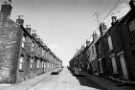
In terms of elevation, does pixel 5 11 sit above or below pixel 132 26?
above

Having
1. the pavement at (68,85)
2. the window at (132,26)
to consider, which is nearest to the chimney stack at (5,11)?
→ the pavement at (68,85)

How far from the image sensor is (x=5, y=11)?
54.6ft

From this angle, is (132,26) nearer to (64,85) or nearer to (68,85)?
(68,85)

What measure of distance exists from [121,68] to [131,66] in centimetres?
206

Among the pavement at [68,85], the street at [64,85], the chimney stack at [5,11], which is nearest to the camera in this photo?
the pavement at [68,85]

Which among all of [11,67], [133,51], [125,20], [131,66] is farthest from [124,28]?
[11,67]

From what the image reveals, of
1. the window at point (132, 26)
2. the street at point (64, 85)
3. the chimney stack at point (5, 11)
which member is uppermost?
the chimney stack at point (5, 11)

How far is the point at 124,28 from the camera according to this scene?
12.6 m

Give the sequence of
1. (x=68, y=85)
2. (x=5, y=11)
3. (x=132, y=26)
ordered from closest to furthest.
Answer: (x=132, y=26) → (x=68, y=85) → (x=5, y=11)

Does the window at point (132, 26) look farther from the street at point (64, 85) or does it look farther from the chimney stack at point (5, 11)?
the chimney stack at point (5, 11)

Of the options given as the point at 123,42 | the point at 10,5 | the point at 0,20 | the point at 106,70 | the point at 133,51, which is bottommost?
the point at 106,70

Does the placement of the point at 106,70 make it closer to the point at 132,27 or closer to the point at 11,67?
the point at 132,27

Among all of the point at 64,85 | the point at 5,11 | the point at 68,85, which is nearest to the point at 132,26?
the point at 68,85

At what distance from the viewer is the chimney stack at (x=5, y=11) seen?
→ 645 inches
